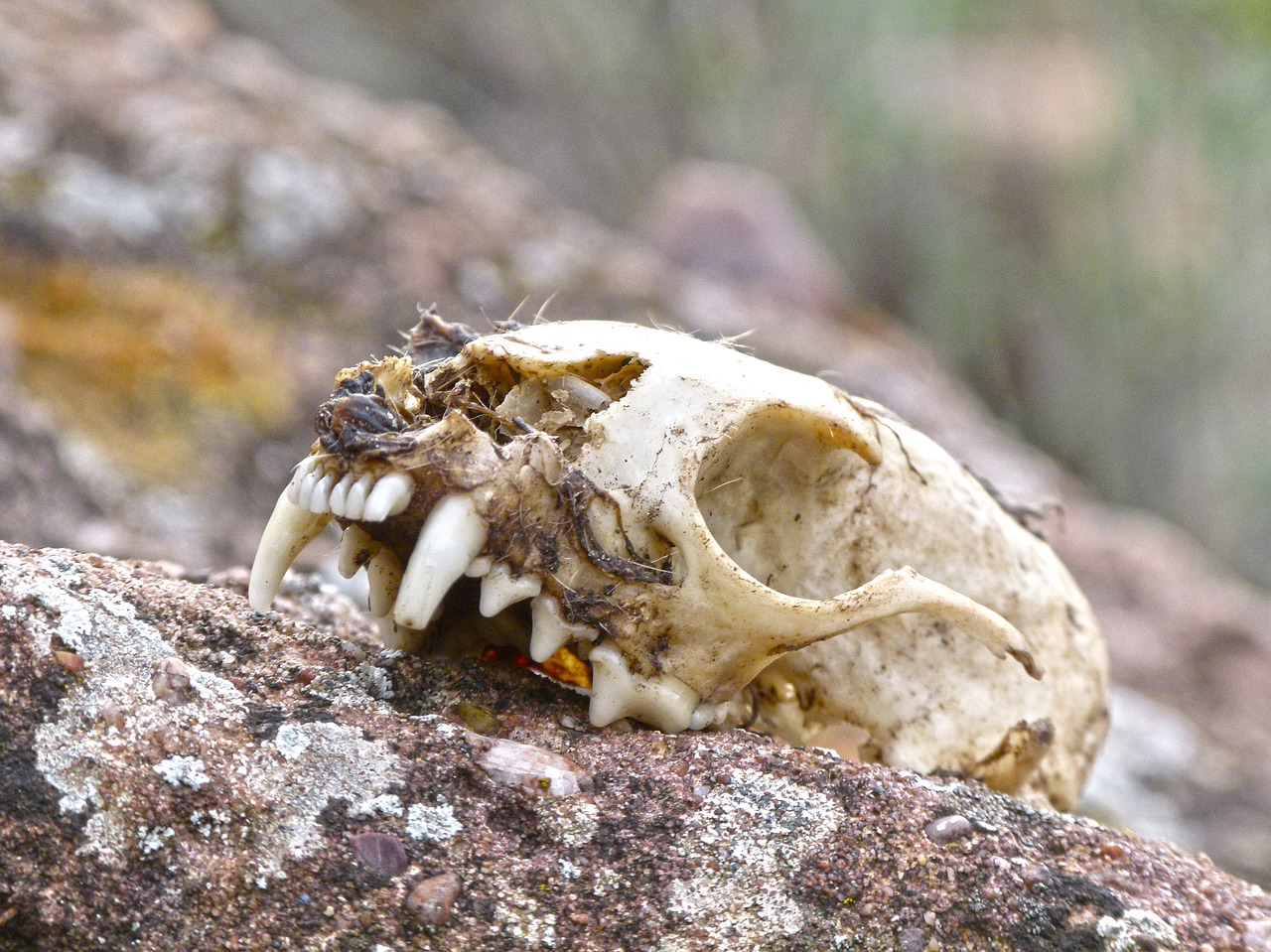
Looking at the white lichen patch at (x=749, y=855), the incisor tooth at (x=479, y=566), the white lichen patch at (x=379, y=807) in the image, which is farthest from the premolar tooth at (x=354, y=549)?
the white lichen patch at (x=749, y=855)

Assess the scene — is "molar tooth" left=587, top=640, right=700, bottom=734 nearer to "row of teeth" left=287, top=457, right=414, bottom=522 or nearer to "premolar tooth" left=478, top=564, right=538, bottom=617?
"premolar tooth" left=478, top=564, right=538, bottom=617

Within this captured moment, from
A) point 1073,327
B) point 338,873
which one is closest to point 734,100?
point 1073,327

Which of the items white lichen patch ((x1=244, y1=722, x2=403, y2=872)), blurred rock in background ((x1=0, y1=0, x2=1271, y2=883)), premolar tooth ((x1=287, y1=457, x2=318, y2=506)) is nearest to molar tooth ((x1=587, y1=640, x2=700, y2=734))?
white lichen patch ((x1=244, y1=722, x2=403, y2=872))

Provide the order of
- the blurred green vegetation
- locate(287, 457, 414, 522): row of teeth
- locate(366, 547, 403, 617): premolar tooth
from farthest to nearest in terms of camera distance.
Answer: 1. the blurred green vegetation
2. locate(366, 547, 403, 617): premolar tooth
3. locate(287, 457, 414, 522): row of teeth

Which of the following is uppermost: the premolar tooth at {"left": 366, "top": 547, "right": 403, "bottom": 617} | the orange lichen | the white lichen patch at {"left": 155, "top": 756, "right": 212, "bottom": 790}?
the premolar tooth at {"left": 366, "top": 547, "right": 403, "bottom": 617}

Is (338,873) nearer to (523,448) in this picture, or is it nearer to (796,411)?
(523,448)

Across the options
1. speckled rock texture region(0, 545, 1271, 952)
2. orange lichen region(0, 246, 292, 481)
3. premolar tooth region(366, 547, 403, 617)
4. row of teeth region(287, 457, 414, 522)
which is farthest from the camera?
orange lichen region(0, 246, 292, 481)

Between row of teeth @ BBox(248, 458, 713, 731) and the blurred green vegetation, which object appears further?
the blurred green vegetation
